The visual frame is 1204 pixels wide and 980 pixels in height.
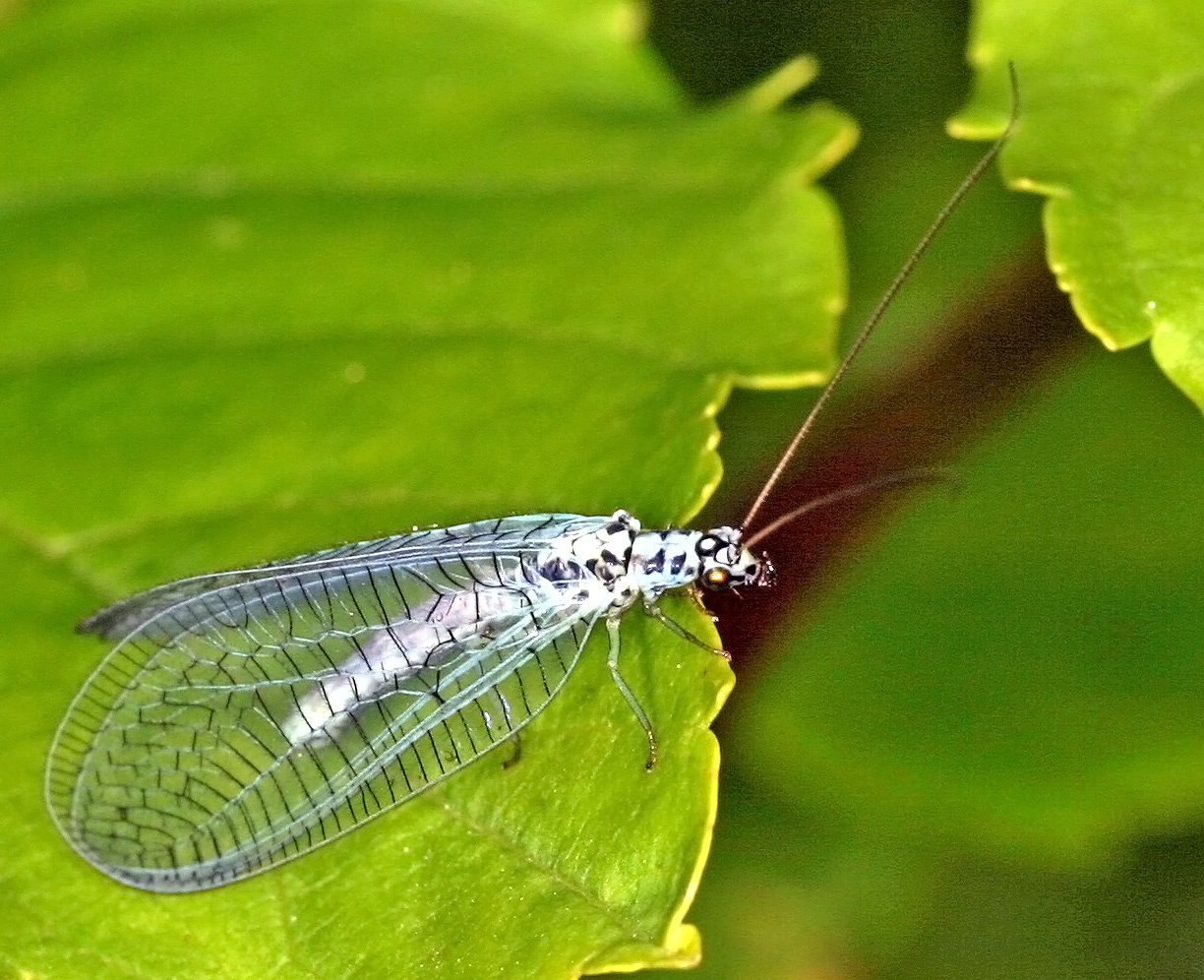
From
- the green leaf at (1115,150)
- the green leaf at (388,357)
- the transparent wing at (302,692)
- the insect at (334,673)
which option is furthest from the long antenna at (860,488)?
the green leaf at (1115,150)

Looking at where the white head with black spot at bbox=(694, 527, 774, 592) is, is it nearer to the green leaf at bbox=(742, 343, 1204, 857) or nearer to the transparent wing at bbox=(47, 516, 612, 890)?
the transparent wing at bbox=(47, 516, 612, 890)

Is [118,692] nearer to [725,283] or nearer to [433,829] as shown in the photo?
[433,829]

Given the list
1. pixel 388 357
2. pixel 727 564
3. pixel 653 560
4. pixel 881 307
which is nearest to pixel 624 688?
pixel 653 560

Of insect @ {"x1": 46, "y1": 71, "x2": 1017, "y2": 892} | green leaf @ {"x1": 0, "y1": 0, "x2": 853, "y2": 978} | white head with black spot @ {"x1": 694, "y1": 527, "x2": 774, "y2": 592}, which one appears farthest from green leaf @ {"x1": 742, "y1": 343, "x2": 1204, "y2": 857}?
green leaf @ {"x1": 0, "y1": 0, "x2": 853, "y2": 978}

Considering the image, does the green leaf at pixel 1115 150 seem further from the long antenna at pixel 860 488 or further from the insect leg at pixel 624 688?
the insect leg at pixel 624 688

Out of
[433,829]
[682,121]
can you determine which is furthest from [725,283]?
[433,829]
